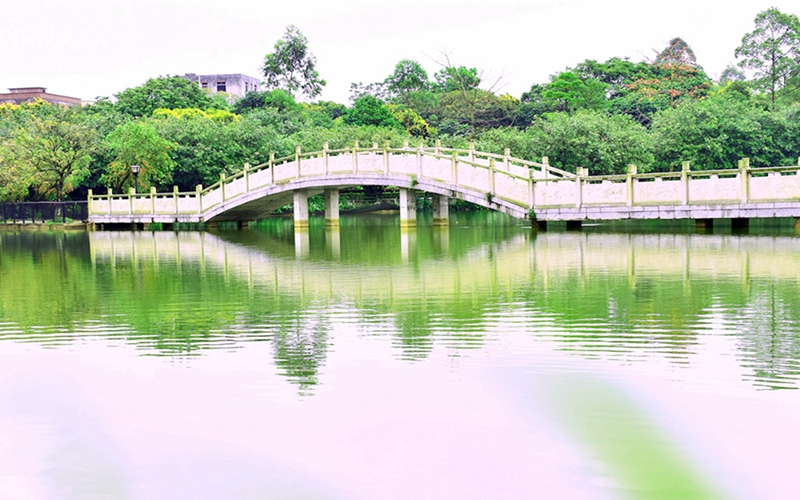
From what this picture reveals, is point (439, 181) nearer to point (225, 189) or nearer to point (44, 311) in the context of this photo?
point (225, 189)

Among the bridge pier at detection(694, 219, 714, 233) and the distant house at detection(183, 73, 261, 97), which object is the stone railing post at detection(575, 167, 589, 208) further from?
the distant house at detection(183, 73, 261, 97)

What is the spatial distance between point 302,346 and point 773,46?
47.9 m

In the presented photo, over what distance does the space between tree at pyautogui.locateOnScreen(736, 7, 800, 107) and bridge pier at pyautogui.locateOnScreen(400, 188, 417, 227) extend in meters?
29.6

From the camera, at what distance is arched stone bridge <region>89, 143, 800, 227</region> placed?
20359 millimetres

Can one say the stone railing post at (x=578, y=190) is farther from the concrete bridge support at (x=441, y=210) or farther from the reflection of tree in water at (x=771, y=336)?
the reflection of tree in water at (x=771, y=336)

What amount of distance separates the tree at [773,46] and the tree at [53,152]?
111 feet

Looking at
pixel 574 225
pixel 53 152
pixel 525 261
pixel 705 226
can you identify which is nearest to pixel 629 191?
pixel 705 226

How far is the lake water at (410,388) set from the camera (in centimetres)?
466

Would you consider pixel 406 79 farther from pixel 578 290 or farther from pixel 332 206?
pixel 578 290

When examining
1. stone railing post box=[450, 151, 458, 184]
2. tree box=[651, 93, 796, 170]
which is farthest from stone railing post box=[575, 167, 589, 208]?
tree box=[651, 93, 796, 170]

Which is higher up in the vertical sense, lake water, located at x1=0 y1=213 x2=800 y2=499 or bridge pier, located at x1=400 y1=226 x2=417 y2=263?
bridge pier, located at x1=400 y1=226 x2=417 y2=263

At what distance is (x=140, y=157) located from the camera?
3859 cm

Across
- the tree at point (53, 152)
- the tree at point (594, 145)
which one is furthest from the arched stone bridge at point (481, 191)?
the tree at point (594, 145)

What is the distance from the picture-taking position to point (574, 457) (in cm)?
481
